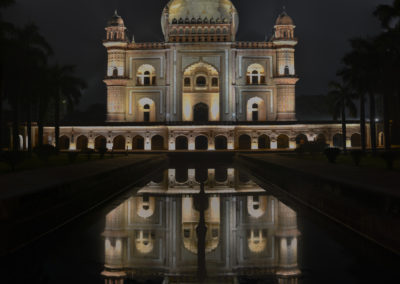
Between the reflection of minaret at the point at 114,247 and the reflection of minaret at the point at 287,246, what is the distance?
89.3 inches

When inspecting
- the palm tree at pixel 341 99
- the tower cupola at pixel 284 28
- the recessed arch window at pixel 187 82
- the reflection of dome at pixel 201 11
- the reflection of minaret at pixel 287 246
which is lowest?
the reflection of minaret at pixel 287 246

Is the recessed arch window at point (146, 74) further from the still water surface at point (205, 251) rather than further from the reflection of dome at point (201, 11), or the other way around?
the still water surface at point (205, 251)

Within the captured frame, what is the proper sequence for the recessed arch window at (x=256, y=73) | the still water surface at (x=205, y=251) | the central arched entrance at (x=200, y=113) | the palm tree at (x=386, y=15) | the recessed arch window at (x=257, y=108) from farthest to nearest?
the central arched entrance at (x=200, y=113) → the recessed arch window at (x=256, y=73) → the recessed arch window at (x=257, y=108) → the palm tree at (x=386, y=15) → the still water surface at (x=205, y=251)

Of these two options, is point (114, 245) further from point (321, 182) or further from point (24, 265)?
point (321, 182)

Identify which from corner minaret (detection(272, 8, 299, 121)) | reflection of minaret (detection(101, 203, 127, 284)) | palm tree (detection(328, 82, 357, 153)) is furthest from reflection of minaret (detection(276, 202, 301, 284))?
corner minaret (detection(272, 8, 299, 121))

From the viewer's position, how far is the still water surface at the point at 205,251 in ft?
17.4

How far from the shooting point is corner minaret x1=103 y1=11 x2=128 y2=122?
46344 mm

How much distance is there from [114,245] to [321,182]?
5.67 m

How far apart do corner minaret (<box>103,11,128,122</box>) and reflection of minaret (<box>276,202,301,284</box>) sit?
128 ft

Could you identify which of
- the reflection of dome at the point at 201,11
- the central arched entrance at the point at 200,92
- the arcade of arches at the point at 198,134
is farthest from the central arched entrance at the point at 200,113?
the reflection of dome at the point at 201,11

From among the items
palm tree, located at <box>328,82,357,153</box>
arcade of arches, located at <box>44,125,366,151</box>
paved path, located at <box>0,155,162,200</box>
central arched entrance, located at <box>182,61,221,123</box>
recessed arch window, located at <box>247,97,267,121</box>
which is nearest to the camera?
paved path, located at <box>0,155,162,200</box>

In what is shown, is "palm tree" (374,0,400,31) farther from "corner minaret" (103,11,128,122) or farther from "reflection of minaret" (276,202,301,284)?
"corner minaret" (103,11,128,122)

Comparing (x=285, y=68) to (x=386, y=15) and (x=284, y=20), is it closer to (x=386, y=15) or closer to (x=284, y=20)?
(x=284, y=20)

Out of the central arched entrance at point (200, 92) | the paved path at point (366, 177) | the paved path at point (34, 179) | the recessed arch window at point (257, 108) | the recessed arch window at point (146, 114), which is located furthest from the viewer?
the recessed arch window at point (146, 114)
